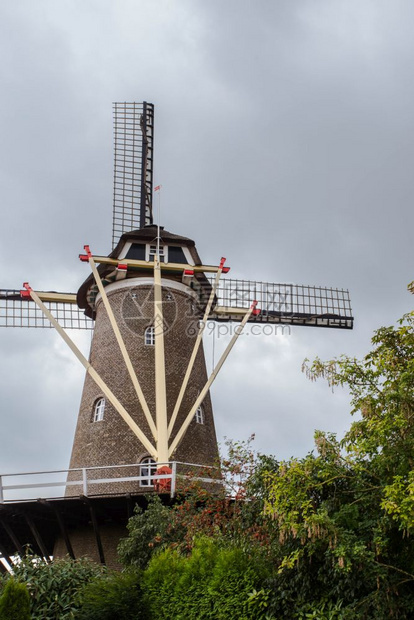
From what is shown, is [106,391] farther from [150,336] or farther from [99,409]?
[150,336]

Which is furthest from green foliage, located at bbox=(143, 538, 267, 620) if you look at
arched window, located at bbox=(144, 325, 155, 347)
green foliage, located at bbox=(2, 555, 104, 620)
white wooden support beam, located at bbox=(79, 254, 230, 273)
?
white wooden support beam, located at bbox=(79, 254, 230, 273)

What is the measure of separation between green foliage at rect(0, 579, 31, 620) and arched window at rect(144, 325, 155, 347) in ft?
33.1

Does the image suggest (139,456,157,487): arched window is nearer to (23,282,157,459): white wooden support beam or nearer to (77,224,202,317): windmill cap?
(23,282,157,459): white wooden support beam

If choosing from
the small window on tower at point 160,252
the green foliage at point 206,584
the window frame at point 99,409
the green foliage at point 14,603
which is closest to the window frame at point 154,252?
the small window on tower at point 160,252

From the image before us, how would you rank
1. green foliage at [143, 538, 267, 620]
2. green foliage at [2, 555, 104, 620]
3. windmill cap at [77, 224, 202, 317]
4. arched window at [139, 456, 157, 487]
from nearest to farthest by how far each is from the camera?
1. green foliage at [143, 538, 267, 620]
2. green foliage at [2, 555, 104, 620]
3. arched window at [139, 456, 157, 487]
4. windmill cap at [77, 224, 202, 317]

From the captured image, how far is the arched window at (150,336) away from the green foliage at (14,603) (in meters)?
10.1

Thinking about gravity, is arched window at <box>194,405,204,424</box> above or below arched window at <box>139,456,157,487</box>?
above

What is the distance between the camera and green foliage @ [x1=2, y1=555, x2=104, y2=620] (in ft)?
40.1

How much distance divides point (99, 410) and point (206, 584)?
893cm

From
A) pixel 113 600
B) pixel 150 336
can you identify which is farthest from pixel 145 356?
pixel 113 600

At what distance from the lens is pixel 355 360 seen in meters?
11.4

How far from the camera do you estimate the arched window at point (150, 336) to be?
2057 cm

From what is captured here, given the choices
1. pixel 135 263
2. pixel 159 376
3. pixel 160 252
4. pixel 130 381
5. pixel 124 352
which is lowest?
pixel 159 376

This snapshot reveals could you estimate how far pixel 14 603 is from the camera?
10781 millimetres
